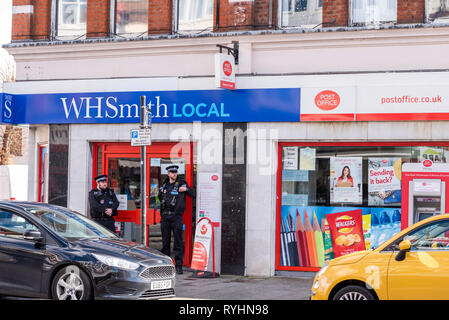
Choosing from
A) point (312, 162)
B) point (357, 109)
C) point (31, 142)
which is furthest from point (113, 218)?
point (357, 109)

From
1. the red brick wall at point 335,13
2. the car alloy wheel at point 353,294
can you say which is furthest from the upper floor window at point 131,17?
the car alloy wheel at point 353,294

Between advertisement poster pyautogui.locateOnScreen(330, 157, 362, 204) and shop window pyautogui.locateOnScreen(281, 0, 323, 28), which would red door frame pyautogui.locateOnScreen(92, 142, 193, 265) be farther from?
shop window pyautogui.locateOnScreen(281, 0, 323, 28)

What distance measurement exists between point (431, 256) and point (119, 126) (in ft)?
27.1

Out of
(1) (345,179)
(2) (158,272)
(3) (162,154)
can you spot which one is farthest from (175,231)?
(2) (158,272)

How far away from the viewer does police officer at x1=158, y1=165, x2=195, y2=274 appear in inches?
526

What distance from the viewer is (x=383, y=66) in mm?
12836

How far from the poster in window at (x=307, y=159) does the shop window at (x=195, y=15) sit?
3341mm

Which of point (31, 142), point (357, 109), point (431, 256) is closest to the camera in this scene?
point (431, 256)

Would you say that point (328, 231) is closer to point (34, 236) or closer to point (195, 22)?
point (195, 22)

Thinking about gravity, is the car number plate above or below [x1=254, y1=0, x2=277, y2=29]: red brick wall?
below

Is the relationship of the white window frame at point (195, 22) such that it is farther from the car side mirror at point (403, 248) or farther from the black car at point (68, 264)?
the car side mirror at point (403, 248)

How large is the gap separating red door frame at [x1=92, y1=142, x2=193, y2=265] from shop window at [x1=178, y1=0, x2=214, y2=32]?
253cm

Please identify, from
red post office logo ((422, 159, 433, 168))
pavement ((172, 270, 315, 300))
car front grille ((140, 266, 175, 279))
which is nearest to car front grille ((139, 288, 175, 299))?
car front grille ((140, 266, 175, 279))

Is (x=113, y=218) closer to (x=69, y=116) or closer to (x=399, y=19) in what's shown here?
(x=69, y=116)
